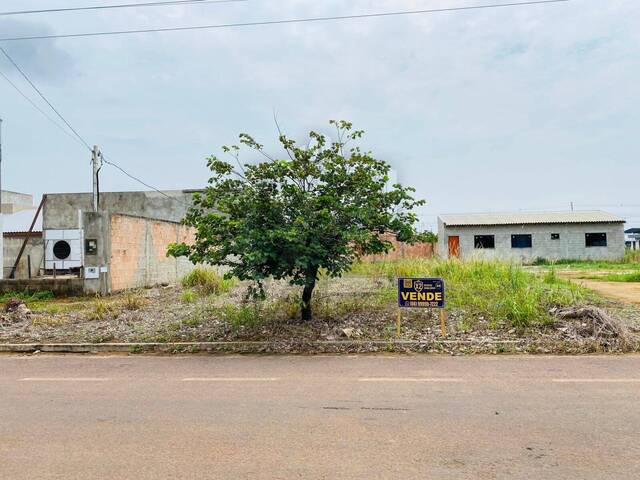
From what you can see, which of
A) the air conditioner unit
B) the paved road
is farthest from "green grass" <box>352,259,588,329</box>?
the air conditioner unit

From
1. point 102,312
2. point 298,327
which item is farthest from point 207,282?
point 298,327

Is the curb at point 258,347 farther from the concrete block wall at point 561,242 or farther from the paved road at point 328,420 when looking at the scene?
the concrete block wall at point 561,242

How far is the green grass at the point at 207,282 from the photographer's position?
1591cm

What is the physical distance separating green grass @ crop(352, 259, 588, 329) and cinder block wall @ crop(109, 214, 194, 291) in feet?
27.9

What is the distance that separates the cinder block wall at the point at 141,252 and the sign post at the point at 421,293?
31.8 feet

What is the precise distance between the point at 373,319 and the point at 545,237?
27.0 m

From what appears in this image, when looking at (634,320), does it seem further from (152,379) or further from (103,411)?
(103,411)

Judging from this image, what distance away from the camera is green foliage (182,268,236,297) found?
52.2ft

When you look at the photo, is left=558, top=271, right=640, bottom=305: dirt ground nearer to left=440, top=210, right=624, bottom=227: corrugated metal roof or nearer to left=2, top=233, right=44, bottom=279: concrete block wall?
left=440, top=210, right=624, bottom=227: corrugated metal roof

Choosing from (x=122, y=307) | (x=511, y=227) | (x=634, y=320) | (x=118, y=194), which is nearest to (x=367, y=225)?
(x=634, y=320)

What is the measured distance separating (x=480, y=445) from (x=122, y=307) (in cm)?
1087

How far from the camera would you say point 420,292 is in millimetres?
9609

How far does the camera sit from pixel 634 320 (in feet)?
33.3

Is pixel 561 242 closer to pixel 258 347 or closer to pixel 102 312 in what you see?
pixel 258 347
